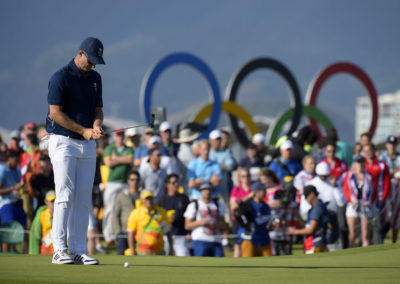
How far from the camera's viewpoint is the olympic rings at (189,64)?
18484mm

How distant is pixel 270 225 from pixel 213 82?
358 inches

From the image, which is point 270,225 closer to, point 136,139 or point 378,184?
point 378,184

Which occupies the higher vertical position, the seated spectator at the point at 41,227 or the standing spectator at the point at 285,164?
the standing spectator at the point at 285,164

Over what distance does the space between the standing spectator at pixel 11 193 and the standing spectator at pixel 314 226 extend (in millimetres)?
4912

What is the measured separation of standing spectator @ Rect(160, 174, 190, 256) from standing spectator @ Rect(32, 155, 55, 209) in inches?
78.5

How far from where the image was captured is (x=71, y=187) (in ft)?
24.3

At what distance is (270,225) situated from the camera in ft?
40.3

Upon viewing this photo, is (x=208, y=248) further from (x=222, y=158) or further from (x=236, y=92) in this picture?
(x=236, y=92)

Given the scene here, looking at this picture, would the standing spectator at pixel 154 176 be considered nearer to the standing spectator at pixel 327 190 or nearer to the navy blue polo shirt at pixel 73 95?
the standing spectator at pixel 327 190

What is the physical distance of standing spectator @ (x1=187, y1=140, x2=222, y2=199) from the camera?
48.8 ft

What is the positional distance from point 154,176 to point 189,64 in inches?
251

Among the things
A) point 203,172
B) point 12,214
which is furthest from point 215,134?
point 12,214

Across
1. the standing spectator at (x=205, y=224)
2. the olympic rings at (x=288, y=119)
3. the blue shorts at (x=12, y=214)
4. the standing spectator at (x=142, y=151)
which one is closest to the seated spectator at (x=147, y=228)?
the standing spectator at (x=205, y=224)

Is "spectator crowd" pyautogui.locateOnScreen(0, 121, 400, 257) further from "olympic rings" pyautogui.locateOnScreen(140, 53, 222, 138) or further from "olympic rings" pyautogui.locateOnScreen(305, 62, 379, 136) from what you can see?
"olympic rings" pyautogui.locateOnScreen(305, 62, 379, 136)
